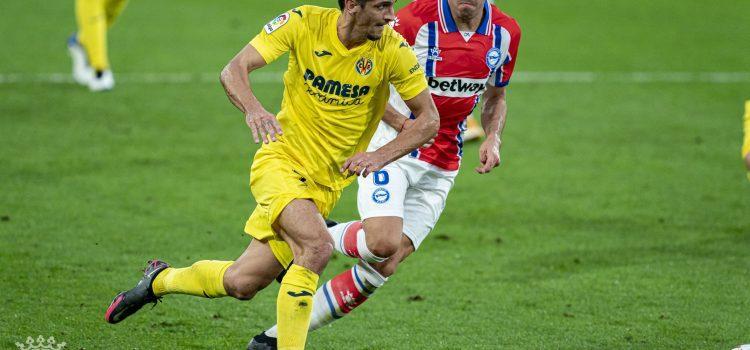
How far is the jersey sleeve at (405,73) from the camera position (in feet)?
19.2

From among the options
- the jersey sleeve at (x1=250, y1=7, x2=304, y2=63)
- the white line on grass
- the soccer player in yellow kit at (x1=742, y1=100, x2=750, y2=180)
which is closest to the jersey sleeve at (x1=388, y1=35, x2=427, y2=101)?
the jersey sleeve at (x1=250, y1=7, x2=304, y2=63)

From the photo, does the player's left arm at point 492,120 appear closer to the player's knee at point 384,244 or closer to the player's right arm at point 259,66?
the player's knee at point 384,244

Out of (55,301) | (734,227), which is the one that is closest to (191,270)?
(55,301)

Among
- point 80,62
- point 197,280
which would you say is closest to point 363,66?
point 197,280

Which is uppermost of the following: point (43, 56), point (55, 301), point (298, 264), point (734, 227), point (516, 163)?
point (298, 264)

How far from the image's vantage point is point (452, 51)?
677cm

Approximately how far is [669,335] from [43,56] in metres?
11.1

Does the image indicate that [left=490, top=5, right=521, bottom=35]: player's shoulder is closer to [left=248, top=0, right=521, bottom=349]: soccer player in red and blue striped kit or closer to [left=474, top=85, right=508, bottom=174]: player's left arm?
[left=248, top=0, right=521, bottom=349]: soccer player in red and blue striped kit

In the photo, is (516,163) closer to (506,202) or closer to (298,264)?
(506,202)

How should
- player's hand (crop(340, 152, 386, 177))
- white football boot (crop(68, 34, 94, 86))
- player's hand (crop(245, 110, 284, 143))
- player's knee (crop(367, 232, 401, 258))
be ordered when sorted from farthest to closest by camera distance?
white football boot (crop(68, 34, 94, 86))
player's knee (crop(367, 232, 401, 258))
player's hand (crop(340, 152, 386, 177))
player's hand (crop(245, 110, 284, 143))

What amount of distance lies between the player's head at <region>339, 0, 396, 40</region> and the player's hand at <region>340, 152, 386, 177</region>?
0.62m

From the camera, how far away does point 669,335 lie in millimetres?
6574

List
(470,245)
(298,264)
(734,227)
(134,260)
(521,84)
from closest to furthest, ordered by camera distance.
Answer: (298,264) < (134,260) < (470,245) < (734,227) < (521,84)

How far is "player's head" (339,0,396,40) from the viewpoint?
5.66m
